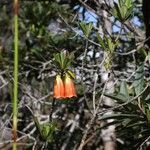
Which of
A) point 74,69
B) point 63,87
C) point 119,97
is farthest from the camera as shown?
point 74,69

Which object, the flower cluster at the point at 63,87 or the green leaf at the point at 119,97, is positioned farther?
the green leaf at the point at 119,97

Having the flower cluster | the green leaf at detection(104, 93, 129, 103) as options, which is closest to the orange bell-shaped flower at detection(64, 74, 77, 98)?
the flower cluster

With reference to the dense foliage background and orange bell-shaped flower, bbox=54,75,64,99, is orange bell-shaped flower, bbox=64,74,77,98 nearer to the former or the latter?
orange bell-shaped flower, bbox=54,75,64,99

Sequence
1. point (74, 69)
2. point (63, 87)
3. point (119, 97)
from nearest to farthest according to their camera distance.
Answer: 1. point (63, 87)
2. point (119, 97)
3. point (74, 69)

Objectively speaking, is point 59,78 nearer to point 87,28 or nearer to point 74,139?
point 87,28

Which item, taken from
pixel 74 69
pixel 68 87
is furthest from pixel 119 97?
pixel 68 87

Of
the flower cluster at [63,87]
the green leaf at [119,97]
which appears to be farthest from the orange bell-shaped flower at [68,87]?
the green leaf at [119,97]

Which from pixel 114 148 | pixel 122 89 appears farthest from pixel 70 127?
pixel 122 89

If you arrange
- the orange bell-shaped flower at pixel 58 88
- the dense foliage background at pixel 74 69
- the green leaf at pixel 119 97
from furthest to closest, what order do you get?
the dense foliage background at pixel 74 69 < the green leaf at pixel 119 97 < the orange bell-shaped flower at pixel 58 88

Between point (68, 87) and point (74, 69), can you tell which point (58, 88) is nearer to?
point (68, 87)

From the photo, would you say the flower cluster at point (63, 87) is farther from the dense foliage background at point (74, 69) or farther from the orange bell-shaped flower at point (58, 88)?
the dense foliage background at point (74, 69)
